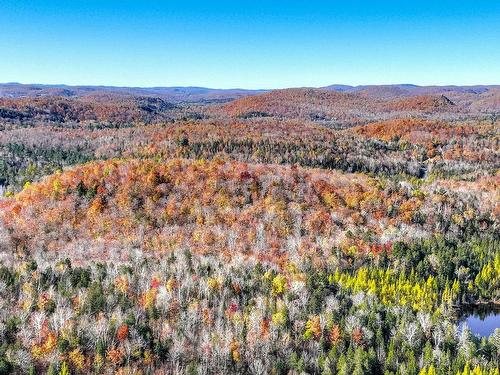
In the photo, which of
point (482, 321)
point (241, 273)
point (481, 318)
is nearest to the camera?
point (241, 273)

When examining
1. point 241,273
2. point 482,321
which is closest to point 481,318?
point 482,321

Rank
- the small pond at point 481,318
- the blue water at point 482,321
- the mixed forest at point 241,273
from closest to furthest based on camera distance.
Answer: the mixed forest at point 241,273 < the blue water at point 482,321 < the small pond at point 481,318

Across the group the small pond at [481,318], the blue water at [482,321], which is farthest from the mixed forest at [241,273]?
the blue water at [482,321]

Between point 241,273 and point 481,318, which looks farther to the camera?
point 481,318

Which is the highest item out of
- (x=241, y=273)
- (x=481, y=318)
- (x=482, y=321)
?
(x=241, y=273)

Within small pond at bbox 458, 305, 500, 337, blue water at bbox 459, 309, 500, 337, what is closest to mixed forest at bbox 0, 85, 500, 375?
small pond at bbox 458, 305, 500, 337

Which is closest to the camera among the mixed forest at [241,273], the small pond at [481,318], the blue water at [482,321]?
the mixed forest at [241,273]

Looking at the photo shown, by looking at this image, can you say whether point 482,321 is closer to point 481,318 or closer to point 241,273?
point 481,318

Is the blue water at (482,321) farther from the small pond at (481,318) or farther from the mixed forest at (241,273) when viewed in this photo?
the mixed forest at (241,273)
